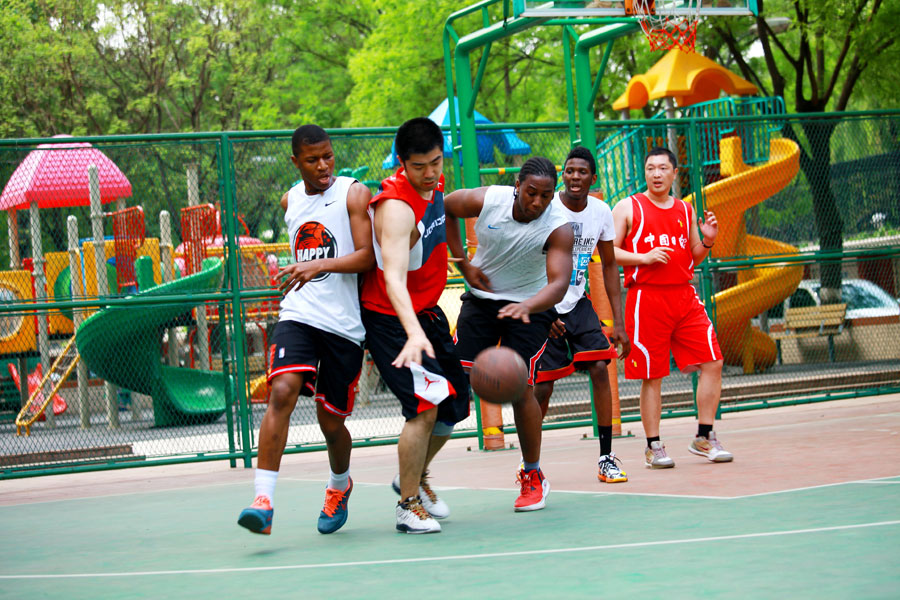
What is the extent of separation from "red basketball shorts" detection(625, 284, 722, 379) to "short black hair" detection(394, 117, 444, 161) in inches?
96.8

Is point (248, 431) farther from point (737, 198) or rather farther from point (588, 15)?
point (737, 198)

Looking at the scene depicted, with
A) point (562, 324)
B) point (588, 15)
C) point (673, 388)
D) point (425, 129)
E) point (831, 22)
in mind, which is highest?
point (831, 22)

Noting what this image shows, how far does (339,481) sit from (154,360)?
8.15 m

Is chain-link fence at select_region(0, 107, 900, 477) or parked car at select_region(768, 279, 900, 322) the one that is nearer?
chain-link fence at select_region(0, 107, 900, 477)

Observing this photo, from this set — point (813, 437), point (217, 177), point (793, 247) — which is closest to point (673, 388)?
point (793, 247)

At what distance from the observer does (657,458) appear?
7.14 m

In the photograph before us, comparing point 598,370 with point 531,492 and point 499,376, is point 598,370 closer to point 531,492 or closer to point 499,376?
point 531,492

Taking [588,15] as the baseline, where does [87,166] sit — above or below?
below

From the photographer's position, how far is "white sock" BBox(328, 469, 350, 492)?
5.46m

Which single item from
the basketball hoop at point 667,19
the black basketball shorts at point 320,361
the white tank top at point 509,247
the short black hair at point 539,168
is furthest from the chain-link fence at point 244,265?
the short black hair at point 539,168

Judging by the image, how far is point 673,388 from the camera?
12500mm

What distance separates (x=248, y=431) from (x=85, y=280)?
5.44 metres

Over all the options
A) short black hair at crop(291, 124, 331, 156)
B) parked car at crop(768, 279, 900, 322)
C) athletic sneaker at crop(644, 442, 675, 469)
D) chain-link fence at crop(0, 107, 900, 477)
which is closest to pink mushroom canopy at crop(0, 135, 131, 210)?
A: chain-link fence at crop(0, 107, 900, 477)

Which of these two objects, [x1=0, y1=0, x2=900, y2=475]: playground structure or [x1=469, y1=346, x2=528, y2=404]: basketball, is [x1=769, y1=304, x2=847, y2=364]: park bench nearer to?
[x1=0, y1=0, x2=900, y2=475]: playground structure
